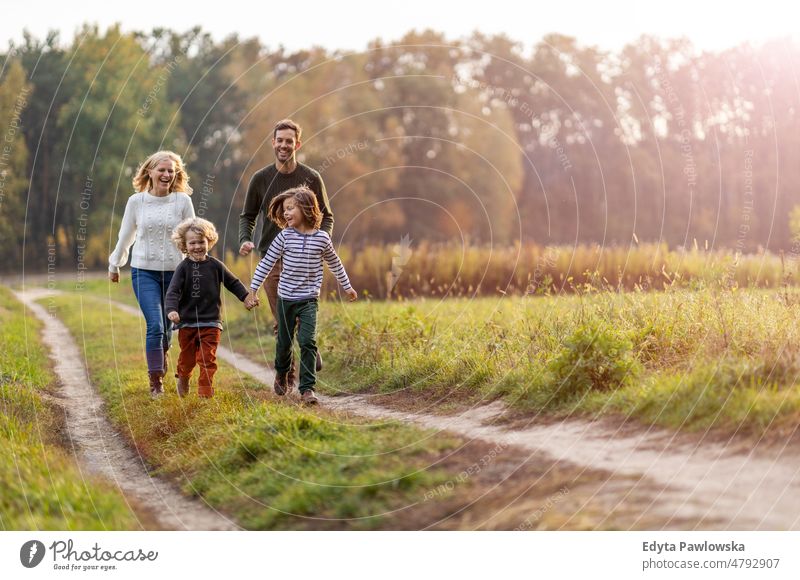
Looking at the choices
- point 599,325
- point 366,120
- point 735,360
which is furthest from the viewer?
point 366,120

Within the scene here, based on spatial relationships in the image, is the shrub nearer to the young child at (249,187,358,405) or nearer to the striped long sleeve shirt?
the young child at (249,187,358,405)

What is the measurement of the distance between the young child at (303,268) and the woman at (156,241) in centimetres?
94

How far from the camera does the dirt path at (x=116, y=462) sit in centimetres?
572

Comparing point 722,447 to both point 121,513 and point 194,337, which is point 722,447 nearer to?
point 121,513

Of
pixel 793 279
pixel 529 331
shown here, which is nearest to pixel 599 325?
pixel 529 331

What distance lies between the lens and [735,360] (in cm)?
647

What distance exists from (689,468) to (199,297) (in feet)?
14.2

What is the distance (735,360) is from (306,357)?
3534mm

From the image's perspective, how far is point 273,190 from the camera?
28.2 feet

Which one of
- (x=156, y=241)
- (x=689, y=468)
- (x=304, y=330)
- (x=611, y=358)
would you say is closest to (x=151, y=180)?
(x=156, y=241)

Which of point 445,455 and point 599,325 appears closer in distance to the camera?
point 445,455

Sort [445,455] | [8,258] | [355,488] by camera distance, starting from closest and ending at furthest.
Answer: [355,488] → [445,455] → [8,258]

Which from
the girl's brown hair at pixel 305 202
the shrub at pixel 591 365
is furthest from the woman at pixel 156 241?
the shrub at pixel 591 365

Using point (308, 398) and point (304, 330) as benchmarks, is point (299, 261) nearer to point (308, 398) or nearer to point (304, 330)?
point (304, 330)
